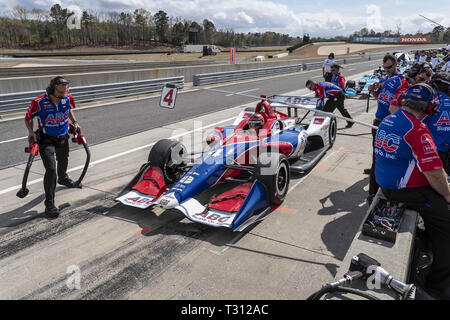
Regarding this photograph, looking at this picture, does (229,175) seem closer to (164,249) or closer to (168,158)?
(168,158)

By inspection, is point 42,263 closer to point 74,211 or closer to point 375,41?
point 74,211

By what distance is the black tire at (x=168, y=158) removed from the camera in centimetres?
564

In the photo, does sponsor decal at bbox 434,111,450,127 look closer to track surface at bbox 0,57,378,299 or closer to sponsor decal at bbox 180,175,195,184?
track surface at bbox 0,57,378,299

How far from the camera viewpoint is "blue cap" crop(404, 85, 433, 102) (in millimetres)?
3373

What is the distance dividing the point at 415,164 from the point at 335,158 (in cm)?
437

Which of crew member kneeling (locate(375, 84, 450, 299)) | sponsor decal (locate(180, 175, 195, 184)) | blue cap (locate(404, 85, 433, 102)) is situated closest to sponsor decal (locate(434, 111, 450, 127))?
crew member kneeling (locate(375, 84, 450, 299))

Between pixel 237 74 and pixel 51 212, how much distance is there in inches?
851

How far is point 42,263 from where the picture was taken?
12.9 feet

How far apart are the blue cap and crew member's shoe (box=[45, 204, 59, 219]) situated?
475 cm

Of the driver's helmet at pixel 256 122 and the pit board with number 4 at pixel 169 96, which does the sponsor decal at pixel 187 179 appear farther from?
the driver's helmet at pixel 256 122

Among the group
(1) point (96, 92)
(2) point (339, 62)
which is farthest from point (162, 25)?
(1) point (96, 92)
